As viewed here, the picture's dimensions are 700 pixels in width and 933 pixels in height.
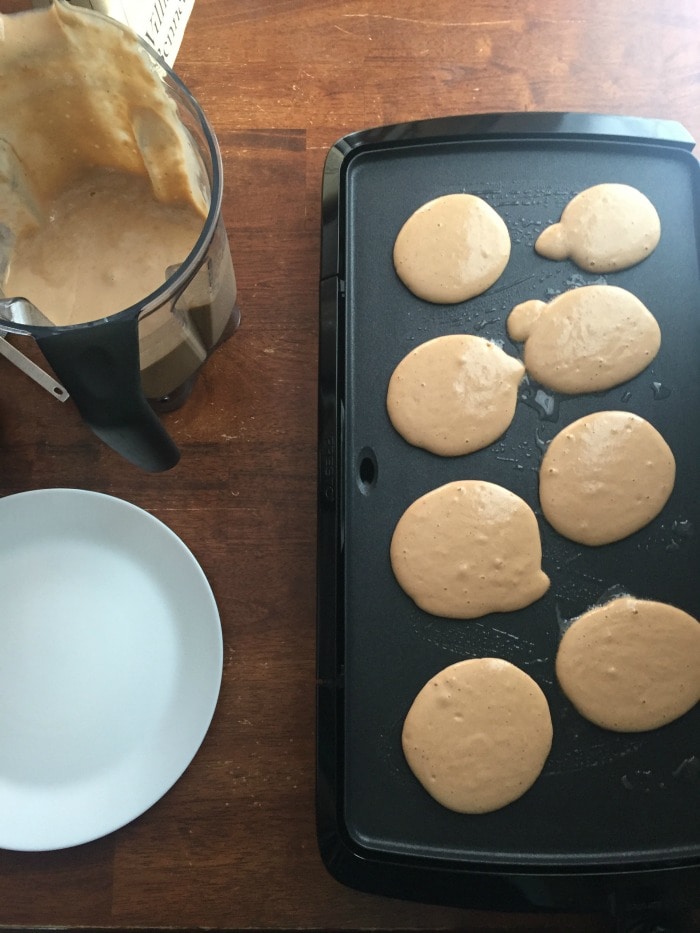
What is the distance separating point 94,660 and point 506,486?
0.39 m

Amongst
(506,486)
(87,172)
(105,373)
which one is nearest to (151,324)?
(105,373)

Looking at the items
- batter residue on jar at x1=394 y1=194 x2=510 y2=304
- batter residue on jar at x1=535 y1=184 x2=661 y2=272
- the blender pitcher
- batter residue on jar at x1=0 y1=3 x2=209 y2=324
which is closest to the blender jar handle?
the blender pitcher

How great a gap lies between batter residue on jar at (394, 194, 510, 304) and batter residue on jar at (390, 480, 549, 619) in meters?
0.18

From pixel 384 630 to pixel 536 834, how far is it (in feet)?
0.67

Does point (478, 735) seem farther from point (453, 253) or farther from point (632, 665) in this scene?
point (453, 253)

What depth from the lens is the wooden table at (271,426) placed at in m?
0.67

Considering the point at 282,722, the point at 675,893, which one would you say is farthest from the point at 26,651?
the point at 675,893

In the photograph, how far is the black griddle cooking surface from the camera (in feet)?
2.09

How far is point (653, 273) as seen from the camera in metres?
0.72

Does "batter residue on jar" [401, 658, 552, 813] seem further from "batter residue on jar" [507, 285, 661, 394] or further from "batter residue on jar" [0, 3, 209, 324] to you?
"batter residue on jar" [0, 3, 209, 324]

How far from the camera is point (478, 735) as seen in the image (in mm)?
645

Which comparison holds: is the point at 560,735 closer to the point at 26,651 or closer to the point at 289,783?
the point at 289,783

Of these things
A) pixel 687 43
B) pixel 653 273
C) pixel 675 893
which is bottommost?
pixel 675 893

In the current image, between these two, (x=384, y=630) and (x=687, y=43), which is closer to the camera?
(x=384, y=630)
